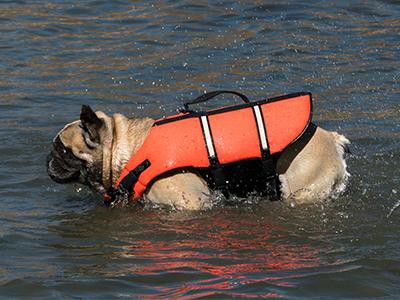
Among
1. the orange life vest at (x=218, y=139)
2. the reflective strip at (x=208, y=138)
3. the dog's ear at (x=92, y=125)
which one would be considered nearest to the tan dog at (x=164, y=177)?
the dog's ear at (x=92, y=125)

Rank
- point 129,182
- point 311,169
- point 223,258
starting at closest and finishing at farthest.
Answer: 1. point 223,258
2. point 311,169
3. point 129,182

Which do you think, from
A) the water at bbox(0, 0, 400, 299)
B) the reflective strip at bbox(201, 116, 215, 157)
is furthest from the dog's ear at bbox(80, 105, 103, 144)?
the reflective strip at bbox(201, 116, 215, 157)

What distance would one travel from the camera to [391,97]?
11.0 meters

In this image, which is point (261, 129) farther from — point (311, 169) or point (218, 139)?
point (311, 169)

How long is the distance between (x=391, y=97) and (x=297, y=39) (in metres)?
2.94

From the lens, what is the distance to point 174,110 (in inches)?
430

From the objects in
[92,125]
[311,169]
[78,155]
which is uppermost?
[92,125]

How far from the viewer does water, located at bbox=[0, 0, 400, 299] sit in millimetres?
6332

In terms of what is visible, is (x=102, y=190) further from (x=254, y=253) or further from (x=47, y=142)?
(x=47, y=142)

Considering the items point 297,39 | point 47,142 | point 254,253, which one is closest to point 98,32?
point 297,39

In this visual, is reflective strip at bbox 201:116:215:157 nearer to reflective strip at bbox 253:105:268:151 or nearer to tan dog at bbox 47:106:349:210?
tan dog at bbox 47:106:349:210

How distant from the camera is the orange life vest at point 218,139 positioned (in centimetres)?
721

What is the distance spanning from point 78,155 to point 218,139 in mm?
1144

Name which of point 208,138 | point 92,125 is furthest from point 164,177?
point 92,125
